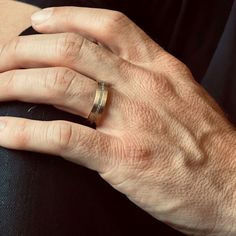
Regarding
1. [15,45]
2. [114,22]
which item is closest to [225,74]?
[114,22]

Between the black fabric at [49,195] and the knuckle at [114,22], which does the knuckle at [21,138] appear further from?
the knuckle at [114,22]

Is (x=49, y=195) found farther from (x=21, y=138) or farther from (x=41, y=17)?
(x=41, y=17)

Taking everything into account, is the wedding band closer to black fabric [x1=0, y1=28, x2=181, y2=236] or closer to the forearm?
black fabric [x1=0, y1=28, x2=181, y2=236]

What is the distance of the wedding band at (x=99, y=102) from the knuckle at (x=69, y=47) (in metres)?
0.05

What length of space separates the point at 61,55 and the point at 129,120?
12 centimetres

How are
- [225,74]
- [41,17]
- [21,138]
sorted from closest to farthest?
1. [21,138]
2. [41,17]
3. [225,74]

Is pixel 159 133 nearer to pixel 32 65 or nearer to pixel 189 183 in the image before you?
pixel 189 183

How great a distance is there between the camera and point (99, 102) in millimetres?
672

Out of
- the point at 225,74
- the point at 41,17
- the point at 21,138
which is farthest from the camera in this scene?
the point at 225,74

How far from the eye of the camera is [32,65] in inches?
27.4

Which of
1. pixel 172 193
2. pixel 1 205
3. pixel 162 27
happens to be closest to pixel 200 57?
pixel 162 27

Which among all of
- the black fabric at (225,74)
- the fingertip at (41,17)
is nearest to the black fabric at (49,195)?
the fingertip at (41,17)

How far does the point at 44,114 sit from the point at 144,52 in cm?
18

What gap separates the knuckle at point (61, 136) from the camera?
25.1 inches
